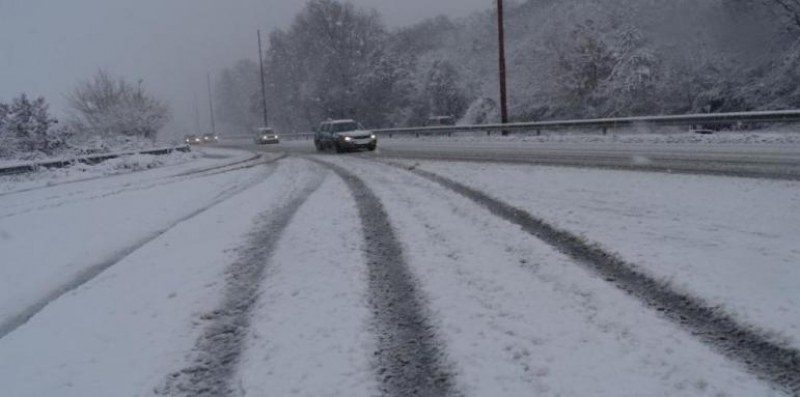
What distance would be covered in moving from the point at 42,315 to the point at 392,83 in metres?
49.5

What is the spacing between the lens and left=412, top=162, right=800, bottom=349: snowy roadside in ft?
15.1

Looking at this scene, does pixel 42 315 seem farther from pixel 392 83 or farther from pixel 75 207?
pixel 392 83

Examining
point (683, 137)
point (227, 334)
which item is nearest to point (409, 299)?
point (227, 334)

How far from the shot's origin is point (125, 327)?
497cm

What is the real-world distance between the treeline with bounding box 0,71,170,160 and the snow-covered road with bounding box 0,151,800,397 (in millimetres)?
20141

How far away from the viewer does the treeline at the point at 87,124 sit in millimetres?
26641

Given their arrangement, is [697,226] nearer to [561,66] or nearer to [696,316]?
[696,316]

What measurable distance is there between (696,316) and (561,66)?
3759cm

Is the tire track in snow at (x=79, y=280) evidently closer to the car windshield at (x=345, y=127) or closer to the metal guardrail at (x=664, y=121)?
the metal guardrail at (x=664, y=121)

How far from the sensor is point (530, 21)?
243 ft

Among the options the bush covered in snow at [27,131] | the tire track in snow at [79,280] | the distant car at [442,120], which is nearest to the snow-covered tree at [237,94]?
the distant car at [442,120]

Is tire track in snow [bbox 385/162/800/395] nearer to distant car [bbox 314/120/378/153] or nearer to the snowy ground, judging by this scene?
the snowy ground

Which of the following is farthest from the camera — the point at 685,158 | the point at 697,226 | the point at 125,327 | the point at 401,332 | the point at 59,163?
the point at 59,163

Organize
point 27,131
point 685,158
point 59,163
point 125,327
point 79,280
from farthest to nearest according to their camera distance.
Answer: point 27,131, point 59,163, point 685,158, point 79,280, point 125,327
